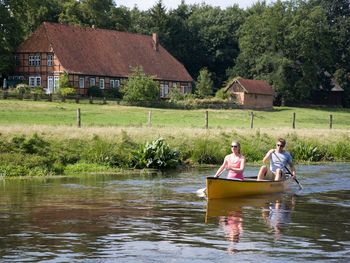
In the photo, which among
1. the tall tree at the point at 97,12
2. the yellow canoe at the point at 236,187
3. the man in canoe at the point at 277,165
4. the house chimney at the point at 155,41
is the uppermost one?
the tall tree at the point at 97,12

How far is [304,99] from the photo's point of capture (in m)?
99.9

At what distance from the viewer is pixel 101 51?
3383 inches

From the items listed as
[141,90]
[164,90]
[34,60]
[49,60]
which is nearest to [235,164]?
[141,90]

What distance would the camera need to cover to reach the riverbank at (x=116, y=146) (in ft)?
87.7

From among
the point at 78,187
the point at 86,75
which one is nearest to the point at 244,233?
the point at 78,187

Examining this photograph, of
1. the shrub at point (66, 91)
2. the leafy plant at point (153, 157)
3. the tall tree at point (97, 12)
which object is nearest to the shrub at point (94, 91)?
the shrub at point (66, 91)

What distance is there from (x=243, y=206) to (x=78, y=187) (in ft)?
19.0

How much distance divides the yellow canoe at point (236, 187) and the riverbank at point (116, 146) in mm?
7501

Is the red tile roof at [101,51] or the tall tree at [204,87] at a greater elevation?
the red tile roof at [101,51]

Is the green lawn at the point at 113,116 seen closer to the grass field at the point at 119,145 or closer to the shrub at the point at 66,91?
the shrub at the point at 66,91

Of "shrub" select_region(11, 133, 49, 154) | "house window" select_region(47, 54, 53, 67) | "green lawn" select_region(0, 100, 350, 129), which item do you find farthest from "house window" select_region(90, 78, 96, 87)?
"shrub" select_region(11, 133, 49, 154)

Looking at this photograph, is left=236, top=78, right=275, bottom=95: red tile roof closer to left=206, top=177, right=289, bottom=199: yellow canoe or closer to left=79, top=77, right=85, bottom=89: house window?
left=79, top=77, right=85, bottom=89: house window

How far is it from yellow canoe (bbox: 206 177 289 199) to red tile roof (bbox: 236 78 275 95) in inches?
2607

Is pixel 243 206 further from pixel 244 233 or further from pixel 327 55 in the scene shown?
pixel 327 55
